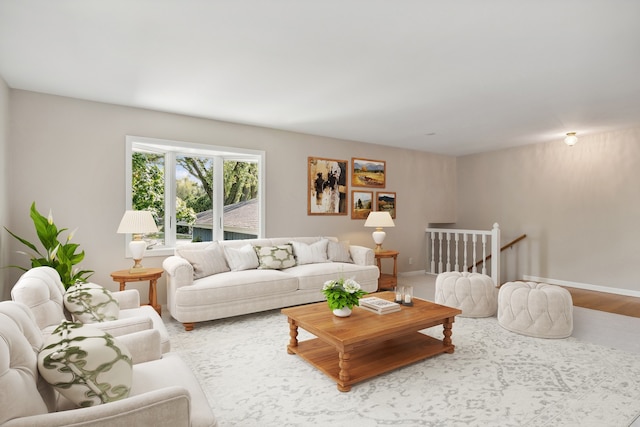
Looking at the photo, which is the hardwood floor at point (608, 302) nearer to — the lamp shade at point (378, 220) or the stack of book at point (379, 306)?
the lamp shade at point (378, 220)

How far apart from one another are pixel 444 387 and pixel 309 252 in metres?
2.70

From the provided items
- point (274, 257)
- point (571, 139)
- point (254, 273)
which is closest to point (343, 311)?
point (254, 273)

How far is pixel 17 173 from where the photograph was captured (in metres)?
3.50

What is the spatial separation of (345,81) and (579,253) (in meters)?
A: 4.92

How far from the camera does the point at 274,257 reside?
441 cm

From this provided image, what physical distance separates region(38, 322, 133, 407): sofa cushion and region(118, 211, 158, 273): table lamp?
7.97 feet

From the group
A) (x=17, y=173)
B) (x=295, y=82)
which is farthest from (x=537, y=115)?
(x=17, y=173)

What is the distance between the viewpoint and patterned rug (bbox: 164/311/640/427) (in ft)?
6.63

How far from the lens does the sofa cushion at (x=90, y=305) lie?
219 centimetres

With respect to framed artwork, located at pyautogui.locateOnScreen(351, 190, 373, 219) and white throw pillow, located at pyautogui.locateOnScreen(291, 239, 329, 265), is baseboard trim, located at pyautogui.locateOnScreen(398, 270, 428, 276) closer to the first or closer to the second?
framed artwork, located at pyautogui.locateOnScreen(351, 190, 373, 219)

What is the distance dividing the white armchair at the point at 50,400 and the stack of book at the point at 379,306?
1716 millimetres

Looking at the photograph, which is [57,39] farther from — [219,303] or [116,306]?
[219,303]

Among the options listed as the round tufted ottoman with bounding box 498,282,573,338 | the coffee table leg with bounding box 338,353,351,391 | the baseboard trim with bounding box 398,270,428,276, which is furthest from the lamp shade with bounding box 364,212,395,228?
the coffee table leg with bounding box 338,353,351,391

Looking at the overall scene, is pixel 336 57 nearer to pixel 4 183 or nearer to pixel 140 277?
pixel 140 277
